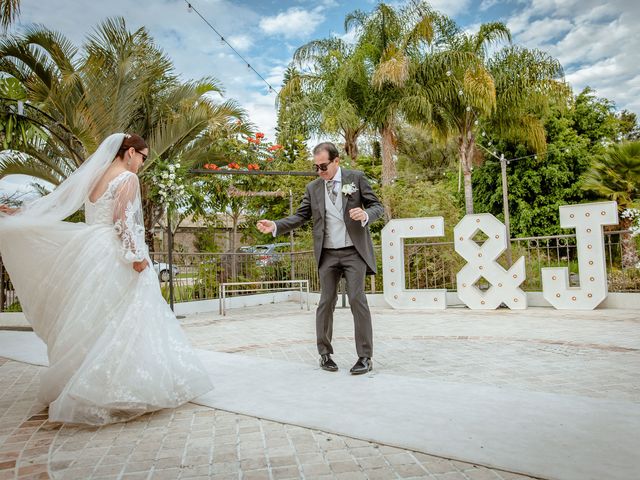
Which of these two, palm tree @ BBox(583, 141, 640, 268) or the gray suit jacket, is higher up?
palm tree @ BBox(583, 141, 640, 268)

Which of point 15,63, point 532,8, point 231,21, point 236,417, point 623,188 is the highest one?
point 532,8

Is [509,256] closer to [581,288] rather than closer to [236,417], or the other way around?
[581,288]

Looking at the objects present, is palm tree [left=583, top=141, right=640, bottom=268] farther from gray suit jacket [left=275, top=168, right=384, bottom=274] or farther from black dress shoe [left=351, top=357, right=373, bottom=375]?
black dress shoe [left=351, top=357, right=373, bottom=375]

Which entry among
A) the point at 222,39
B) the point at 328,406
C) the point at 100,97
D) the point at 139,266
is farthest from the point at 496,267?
the point at 100,97

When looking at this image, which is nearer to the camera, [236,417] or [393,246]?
[236,417]

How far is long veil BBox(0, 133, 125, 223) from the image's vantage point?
3787 millimetres

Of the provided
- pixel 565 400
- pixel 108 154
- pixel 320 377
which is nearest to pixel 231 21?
pixel 108 154

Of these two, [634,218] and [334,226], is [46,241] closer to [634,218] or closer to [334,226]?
[334,226]

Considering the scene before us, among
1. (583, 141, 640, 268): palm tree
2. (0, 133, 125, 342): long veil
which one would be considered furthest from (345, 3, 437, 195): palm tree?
(0, 133, 125, 342): long veil

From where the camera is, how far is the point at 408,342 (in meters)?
6.47

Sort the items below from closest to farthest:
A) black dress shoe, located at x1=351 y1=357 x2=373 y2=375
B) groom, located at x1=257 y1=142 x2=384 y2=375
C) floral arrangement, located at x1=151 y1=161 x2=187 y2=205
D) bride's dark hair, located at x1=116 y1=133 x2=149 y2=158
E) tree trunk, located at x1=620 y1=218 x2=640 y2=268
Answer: bride's dark hair, located at x1=116 y1=133 x2=149 y2=158 → black dress shoe, located at x1=351 y1=357 x2=373 y2=375 → groom, located at x1=257 y1=142 x2=384 y2=375 → floral arrangement, located at x1=151 y1=161 x2=187 y2=205 → tree trunk, located at x1=620 y1=218 x2=640 y2=268

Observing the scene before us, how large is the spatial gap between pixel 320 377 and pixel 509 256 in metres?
8.75

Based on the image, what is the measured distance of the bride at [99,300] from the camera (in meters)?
3.33

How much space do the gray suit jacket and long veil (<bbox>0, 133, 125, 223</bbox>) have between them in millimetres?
1704
